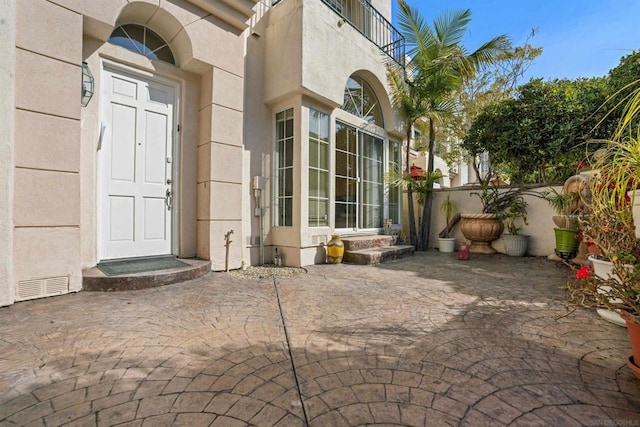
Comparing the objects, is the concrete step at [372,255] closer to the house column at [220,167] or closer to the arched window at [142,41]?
the house column at [220,167]

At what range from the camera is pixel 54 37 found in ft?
10.1

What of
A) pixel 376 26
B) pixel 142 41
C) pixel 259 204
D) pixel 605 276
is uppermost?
pixel 376 26

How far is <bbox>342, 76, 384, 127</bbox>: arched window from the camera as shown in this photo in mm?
6391

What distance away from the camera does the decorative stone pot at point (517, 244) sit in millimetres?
6055

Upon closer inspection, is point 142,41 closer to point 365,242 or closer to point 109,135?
point 109,135

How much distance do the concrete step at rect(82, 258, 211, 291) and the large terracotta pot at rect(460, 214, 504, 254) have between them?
5685mm

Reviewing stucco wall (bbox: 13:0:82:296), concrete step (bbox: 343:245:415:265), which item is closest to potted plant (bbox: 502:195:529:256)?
concrete step (bbox: 343:245:415:265)

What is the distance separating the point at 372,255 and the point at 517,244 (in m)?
3.25

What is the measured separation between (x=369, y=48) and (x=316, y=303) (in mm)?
5881

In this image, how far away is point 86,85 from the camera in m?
3.51

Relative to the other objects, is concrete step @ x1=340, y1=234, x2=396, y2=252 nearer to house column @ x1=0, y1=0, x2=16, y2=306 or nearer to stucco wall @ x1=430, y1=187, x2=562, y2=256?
stucco wall @ x1=430, y1=187, x2=562, y2=256

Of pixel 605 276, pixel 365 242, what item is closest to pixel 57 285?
pixel 365 242

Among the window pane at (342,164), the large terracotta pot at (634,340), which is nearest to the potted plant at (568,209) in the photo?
the large terracotta pot at (634,340)

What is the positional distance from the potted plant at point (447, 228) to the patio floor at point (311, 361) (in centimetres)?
364
